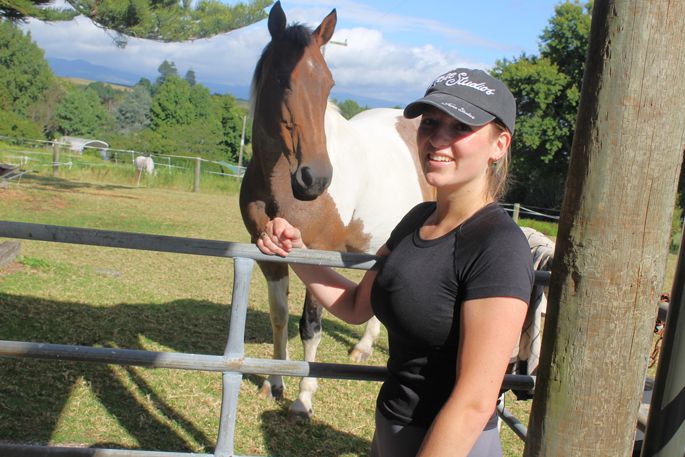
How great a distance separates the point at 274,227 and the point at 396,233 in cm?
39

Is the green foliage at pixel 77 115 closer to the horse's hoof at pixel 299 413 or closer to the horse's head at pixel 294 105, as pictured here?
the horse's head at pixel 294 105

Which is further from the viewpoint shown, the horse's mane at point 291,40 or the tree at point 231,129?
the tree at point 231,129

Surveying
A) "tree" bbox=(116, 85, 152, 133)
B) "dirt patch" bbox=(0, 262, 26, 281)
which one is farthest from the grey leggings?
"tree" bbox=(116, 85, 152, 133)

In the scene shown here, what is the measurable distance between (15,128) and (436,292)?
147 feet

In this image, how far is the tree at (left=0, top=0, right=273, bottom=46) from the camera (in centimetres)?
1228

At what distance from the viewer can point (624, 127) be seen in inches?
52.1

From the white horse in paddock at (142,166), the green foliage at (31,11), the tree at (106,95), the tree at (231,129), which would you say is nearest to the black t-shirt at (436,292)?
the green foliage at (31,11)

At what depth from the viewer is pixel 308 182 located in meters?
3.25

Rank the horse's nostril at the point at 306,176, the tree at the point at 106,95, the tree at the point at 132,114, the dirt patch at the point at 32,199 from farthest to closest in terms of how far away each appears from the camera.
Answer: the tree at the point at 106,95 < the tree at the point at 132,114 < the dirt patch at the point at 32,199 < the horse's nostril at the point at 306,176

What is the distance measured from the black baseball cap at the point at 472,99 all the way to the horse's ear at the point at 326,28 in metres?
2.46

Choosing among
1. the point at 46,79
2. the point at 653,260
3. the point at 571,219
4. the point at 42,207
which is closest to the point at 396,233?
the point at 571,219

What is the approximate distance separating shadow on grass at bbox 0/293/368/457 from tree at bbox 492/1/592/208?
804 inches

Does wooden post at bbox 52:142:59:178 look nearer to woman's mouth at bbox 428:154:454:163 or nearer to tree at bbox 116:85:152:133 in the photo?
woman's mouth at bbox 428:154:454:163

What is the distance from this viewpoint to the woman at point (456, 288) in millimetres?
1302
